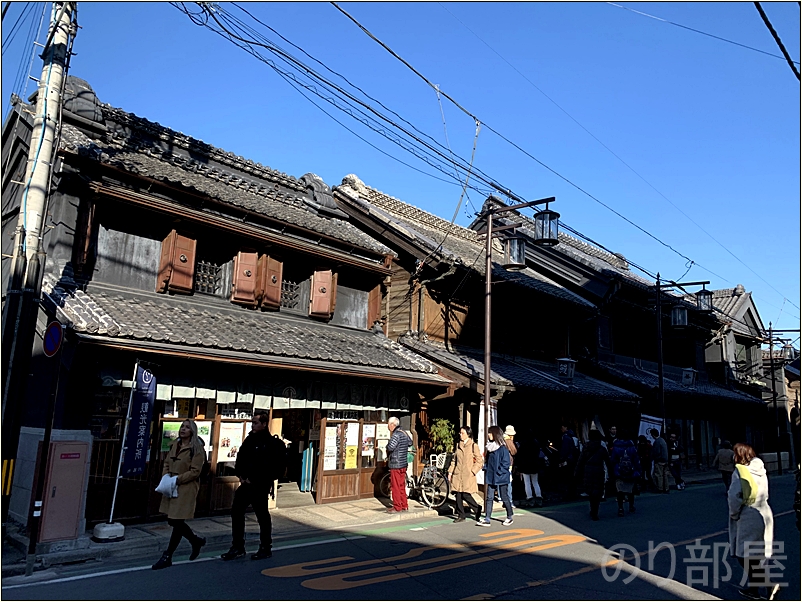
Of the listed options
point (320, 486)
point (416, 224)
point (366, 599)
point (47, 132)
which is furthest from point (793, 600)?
point (416, 224)

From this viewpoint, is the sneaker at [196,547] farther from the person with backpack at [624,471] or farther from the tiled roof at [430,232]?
the tiled roof at [430,232]

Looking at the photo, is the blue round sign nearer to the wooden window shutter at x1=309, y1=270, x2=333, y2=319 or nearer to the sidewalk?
the sidewalk

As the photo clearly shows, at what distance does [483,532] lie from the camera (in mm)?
10969

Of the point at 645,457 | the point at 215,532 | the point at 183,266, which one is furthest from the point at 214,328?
the point at 645,457

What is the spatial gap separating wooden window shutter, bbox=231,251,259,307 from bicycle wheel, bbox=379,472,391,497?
517cm

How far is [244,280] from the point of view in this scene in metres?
13.6

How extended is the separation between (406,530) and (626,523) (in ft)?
15.0

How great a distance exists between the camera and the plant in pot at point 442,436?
52.0 feet

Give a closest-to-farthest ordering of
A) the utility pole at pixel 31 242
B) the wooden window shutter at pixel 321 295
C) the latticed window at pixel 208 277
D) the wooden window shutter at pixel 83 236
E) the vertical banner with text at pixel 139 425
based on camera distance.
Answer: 1. the utility pole at pixel 31 242
2. the vertical banner with text at pixel 139 425
3. the wooden window shutter at pixel 83 236
4. the latticed window at pixel 208 277
5. the wooden window shutter at pixel 321 295

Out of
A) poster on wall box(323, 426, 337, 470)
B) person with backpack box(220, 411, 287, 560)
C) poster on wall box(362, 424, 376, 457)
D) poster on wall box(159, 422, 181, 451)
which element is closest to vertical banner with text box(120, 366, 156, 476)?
poster on wall box(159, 422, 181, 451)

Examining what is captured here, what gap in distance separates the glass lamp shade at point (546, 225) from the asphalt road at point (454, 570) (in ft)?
22.1

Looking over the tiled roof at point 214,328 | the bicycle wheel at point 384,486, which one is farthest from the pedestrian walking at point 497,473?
the tiled roof at point 214,328

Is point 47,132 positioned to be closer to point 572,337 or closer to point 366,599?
point 366,599

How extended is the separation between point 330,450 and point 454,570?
20.2ft
